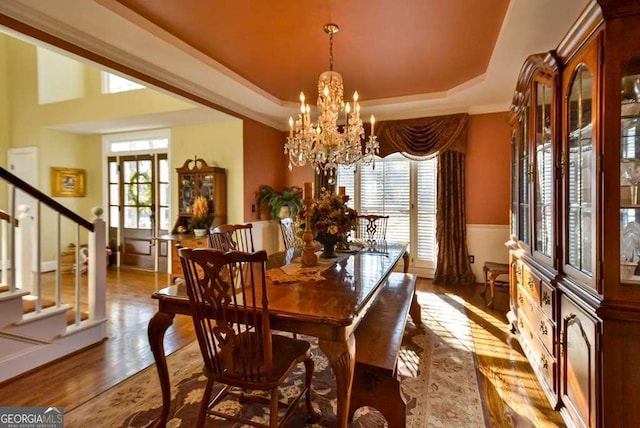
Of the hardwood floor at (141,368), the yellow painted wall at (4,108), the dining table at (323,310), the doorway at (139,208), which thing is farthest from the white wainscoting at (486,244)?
the yellow painted wall at (4,108)

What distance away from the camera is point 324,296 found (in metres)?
1.61

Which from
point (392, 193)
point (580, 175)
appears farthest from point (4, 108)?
point (580, 175)

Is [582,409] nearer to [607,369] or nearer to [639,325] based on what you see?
[607,369]

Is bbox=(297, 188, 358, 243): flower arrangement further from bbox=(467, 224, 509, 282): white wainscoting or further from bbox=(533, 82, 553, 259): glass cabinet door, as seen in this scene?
bbox=(467, 224, 509, 282): white wainscoting

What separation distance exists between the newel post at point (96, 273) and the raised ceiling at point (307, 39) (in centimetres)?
155

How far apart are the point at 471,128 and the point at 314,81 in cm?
238

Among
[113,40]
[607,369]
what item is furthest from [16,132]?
[607,369]

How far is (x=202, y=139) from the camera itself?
492 cm

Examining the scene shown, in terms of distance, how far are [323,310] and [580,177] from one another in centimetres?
152

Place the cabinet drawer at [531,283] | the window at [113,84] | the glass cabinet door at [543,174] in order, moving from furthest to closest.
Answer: the window at [113,84] → the cabinet drawer at [531,283] → the glass cabinet door at [543,174]

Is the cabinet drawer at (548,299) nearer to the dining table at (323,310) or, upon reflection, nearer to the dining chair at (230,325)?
the dining table at (323,310)

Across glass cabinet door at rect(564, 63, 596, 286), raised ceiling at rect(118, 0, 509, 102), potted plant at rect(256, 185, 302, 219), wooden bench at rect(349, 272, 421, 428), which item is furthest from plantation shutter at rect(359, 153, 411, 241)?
glass cabinet door at rect(564, 63, 596, 286)

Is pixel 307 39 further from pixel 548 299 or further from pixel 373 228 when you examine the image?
pixel 548 299

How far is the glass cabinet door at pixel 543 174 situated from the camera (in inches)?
78.5
